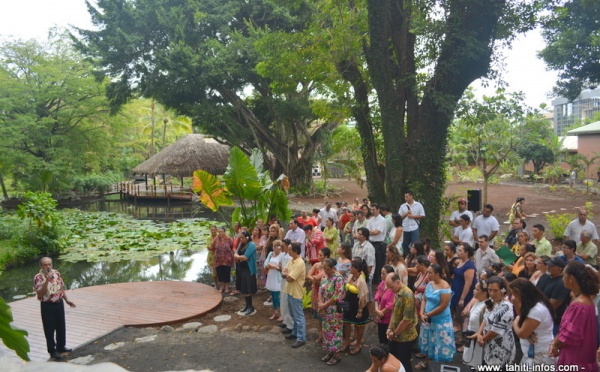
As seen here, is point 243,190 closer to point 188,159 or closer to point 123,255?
point 123,255

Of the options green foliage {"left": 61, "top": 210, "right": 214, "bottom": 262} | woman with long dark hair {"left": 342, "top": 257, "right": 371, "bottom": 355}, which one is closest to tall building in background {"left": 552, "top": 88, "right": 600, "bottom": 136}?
green foliage {"left": 61, "top": 210, "right": 214, "bottom": 262}

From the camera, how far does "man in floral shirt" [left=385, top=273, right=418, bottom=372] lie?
4.67 metres

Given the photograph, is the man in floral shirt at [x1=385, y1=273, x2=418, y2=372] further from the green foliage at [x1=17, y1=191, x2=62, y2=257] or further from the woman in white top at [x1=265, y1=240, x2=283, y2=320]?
the green foliage at [x1=17, y1=191, x2=62, y2=257]

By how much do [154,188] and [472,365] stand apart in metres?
25.5

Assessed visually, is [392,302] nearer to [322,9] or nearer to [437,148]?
[437,148]

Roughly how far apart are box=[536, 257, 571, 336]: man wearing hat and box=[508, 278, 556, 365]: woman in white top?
91 cm

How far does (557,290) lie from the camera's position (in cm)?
468

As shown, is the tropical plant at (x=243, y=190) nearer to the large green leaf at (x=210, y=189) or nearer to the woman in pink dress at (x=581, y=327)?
the large green leaf at (x=210, y=189)

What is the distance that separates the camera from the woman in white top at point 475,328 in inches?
175

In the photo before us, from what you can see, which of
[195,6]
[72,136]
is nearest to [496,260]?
[195,6]

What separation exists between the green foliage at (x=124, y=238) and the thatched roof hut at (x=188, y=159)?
6.48 meters

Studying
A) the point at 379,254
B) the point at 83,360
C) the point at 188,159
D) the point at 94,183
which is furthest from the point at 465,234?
the point at 94,183

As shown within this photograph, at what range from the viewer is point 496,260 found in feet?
20.9

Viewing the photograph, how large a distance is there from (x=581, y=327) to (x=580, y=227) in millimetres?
4356
